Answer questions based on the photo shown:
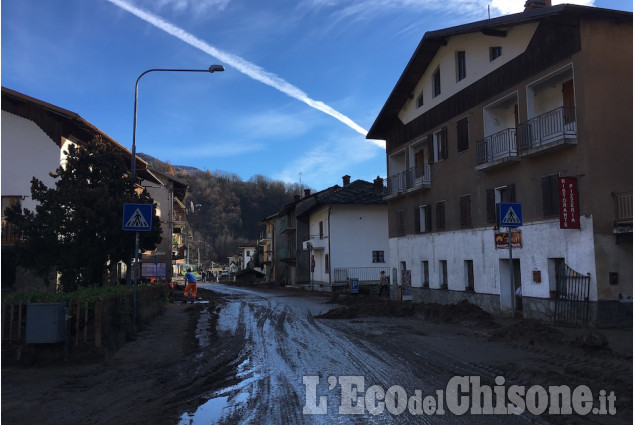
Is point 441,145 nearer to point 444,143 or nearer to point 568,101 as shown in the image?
point 444,143

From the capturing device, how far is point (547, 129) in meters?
17.3

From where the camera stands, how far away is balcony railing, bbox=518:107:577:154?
642 inches

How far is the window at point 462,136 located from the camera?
22.3 meters

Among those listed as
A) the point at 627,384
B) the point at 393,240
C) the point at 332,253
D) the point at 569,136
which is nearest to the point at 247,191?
the point at 332,253

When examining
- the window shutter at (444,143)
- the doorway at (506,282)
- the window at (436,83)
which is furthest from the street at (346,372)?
the window at (436,83)

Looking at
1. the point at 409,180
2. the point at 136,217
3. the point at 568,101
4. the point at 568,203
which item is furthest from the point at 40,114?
the point at 568,203

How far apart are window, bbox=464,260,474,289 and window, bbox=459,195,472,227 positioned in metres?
1.72

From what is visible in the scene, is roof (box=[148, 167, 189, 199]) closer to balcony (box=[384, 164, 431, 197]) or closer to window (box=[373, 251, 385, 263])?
window (box=[373, 251, 385, 263])

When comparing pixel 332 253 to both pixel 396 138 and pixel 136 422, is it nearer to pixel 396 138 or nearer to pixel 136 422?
pixel 396 138

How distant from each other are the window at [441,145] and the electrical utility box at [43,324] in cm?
1897

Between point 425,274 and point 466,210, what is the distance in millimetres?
5659

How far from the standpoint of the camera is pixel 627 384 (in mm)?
7406

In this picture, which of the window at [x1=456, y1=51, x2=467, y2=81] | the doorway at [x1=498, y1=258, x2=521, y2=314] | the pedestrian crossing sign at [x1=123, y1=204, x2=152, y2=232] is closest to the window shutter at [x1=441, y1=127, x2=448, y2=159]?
the window at [x1=456, y1=51, x2=467, y2=81]

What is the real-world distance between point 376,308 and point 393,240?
10401 mm
